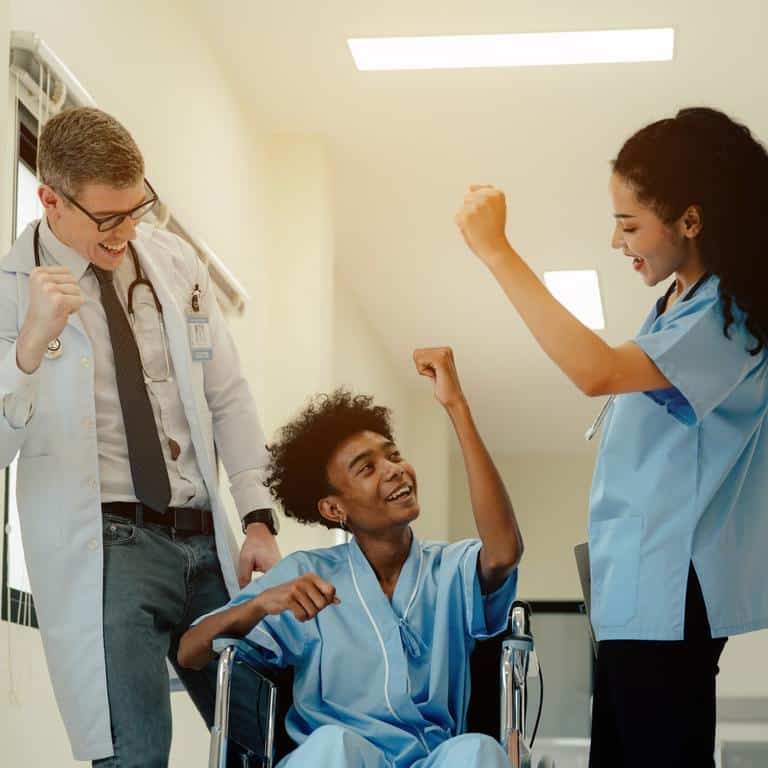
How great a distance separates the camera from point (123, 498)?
7.13ft

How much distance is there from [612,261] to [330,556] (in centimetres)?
482

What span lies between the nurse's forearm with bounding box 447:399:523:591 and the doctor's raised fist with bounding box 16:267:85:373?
0.64 metres

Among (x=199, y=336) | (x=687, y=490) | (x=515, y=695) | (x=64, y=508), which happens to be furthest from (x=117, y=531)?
(x=687, y=490)

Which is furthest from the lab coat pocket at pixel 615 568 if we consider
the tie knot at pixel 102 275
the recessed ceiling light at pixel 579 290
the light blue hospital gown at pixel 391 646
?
the recessed ceiling light at pixel 579 290

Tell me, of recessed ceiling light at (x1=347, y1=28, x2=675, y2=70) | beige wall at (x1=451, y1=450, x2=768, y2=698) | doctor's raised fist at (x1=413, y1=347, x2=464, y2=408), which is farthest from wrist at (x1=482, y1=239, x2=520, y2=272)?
beige wall at (x1=451, y1=450, x2=768, y2=698)

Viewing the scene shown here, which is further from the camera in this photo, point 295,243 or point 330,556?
point 295,243

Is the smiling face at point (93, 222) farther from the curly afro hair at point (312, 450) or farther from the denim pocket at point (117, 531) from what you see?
the curly afro hair at point (312, 450)

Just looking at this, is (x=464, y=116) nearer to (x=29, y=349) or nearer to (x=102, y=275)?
(x=102, y=275)

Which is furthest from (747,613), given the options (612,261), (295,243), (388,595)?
(612,261)

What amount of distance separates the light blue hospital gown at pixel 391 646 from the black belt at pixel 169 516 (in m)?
0.13

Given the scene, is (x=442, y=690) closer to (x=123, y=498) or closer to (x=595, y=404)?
(x=123, y=498)

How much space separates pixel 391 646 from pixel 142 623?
0.45 m

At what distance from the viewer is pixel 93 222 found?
2.20 m

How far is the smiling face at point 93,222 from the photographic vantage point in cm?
219
